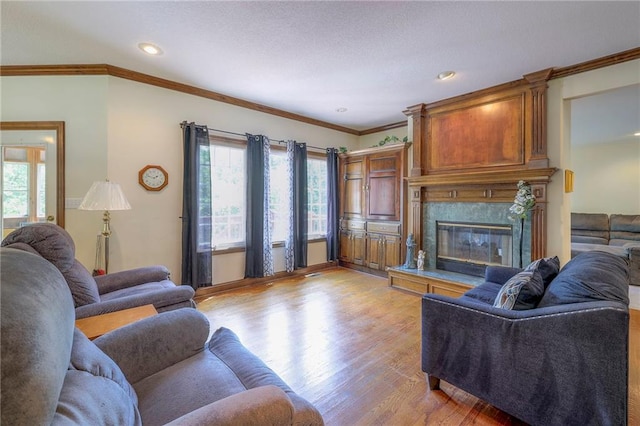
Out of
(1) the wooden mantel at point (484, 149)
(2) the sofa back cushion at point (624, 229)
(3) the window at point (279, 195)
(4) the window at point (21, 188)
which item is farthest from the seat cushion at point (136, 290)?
(2) the sofa back cushion at point (624, 229)

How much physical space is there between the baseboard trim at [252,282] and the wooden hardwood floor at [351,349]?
4.5 inches

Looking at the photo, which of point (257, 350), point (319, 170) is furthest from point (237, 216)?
point (257, 350)

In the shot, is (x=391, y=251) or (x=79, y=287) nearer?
(x=79, y=287)

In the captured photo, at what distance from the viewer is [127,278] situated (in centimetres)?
248

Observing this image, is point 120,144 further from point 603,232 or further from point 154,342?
point 603,232

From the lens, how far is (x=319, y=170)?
514 centimetres

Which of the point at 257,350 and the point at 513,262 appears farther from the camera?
the point at 513,262

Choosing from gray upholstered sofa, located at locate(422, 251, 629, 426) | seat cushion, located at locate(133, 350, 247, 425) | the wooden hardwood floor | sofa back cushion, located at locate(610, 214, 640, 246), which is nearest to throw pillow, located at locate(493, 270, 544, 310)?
gray upholstered sofa, located at locate(422, 251, 629, 426)

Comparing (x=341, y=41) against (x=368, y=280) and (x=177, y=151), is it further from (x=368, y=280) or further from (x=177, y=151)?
(x=368, y=280)

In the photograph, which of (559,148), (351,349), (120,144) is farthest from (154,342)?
(559,148)

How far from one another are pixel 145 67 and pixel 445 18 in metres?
2.95

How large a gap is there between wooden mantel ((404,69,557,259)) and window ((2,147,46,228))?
15.0 ft

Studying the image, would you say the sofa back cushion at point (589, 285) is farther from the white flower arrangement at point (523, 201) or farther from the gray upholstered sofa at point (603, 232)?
the gray upholstered sofa at point (603, 232)

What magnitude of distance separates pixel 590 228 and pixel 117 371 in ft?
25.5
